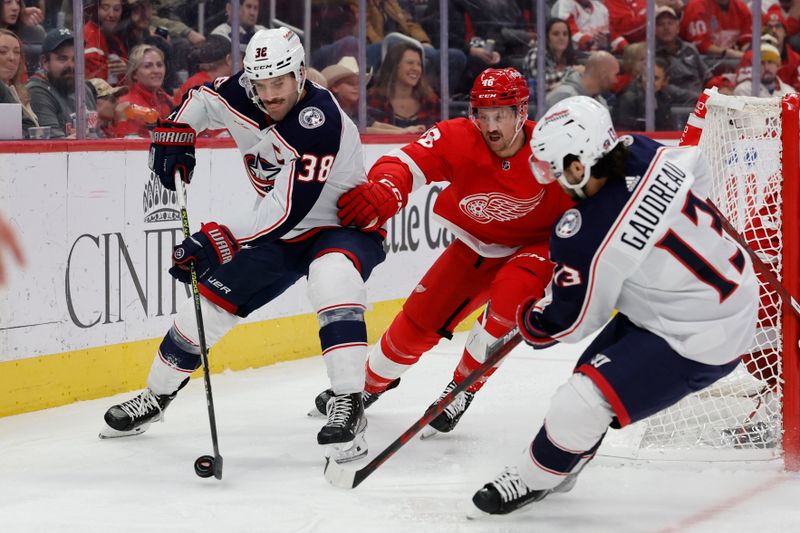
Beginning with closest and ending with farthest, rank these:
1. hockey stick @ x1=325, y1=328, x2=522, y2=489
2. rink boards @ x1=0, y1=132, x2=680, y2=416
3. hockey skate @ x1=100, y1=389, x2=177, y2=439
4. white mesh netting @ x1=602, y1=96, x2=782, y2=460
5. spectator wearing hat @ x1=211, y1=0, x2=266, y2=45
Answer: hockey stick @ x1=325, y1=328, x2=522, y2=489, white mesh netting @ x1=602, y1=96, x2=782, y2=460, hockey skate @ x1=100, y1=389, x2=177, y2=439, rink boards @ x1=0, y1=132, x2=680, y2=416, spectator wearing hat @ x1=211, y1=0, x2=266, y2=45

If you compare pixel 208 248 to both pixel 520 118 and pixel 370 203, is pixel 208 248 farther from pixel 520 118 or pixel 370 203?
pixel 520 118

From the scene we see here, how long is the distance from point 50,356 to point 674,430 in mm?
2019

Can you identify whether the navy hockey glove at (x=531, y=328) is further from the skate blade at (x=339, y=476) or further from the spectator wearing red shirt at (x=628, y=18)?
the spectator wearing red shirt at (x=628, y=18)

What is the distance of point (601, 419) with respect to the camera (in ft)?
8.61

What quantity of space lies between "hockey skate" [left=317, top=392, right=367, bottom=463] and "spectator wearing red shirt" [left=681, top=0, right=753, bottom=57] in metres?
4.14

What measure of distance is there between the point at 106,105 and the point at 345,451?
5.63ft

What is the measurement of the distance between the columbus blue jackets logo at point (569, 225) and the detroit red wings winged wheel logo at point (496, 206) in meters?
0.87

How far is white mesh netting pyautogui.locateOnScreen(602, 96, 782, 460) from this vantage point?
11.0 feet

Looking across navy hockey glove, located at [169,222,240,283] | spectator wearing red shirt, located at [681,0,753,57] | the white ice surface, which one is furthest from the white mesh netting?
spectator wearing red shirt, located at [681,0,753,57]

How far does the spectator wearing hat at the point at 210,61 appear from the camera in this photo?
4535 mm

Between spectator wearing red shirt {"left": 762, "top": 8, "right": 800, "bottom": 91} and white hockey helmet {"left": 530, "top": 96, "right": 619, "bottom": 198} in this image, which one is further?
spectator wearing red shirt {"left": 762, "top": 8, "right": 800, "bottom": 91}

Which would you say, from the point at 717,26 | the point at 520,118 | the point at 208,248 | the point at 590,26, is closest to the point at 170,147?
the point at 208,248

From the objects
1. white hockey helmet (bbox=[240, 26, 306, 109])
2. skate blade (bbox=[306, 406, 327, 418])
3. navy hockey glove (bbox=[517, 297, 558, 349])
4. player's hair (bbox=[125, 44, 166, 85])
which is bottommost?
skate blade (bbox=[306, 406, 327, 418])

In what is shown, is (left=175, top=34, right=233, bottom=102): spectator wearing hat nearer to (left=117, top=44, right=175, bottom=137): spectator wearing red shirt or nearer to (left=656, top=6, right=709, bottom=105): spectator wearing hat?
(left=117, top=44, right=175, bottom=137): spectator wearing red shirt
